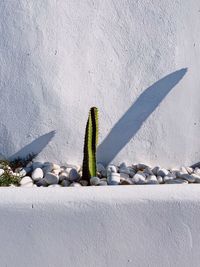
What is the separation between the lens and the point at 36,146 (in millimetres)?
3750

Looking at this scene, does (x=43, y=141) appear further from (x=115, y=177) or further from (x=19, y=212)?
(x=19, y=212)

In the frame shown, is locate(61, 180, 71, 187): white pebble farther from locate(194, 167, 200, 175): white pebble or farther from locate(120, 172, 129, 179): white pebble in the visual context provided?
locate(194, 167, 200, 175): white pebble

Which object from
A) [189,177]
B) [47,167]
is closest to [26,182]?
[47,167]

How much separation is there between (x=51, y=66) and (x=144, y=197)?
173 centimetres

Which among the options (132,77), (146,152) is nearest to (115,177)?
(146,152)

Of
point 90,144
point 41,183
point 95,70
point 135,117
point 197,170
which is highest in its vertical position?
point 95,70

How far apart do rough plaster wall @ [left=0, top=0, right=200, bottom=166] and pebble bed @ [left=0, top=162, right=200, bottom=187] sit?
122 mm

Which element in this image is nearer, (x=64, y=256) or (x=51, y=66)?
(x=64, y=256)

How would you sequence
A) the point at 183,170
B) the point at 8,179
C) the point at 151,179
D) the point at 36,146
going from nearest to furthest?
1. the point at 8,179
2. the point at 151,179
3. the point at 36,146
4. the point at 183,170

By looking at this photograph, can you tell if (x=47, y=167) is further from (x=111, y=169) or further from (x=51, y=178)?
(x=111, y=169)

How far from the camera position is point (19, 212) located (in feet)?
7.60

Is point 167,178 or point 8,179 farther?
point 167,178

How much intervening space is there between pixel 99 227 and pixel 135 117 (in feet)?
5.52

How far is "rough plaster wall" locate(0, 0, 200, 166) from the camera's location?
366 centimetres
